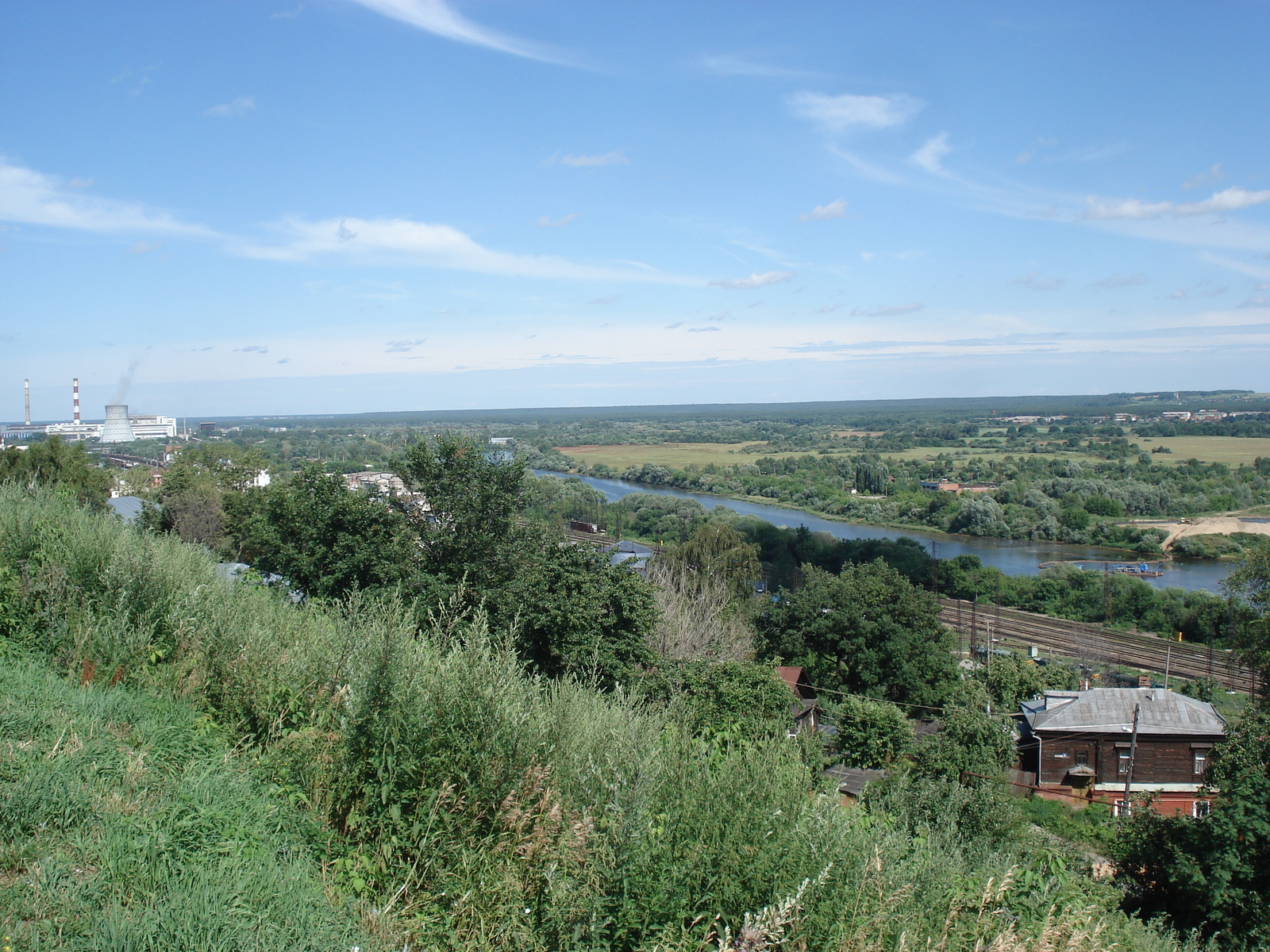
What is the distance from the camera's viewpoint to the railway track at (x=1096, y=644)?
Result: 2286cm

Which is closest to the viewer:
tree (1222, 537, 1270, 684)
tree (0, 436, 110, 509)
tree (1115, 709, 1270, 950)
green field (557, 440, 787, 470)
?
Result: tree (1115, 709, 1270, 950)

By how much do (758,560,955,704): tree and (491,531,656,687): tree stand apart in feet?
34.9

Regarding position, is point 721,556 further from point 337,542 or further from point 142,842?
point 142,842

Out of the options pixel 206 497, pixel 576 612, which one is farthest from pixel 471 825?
pixel 206 497

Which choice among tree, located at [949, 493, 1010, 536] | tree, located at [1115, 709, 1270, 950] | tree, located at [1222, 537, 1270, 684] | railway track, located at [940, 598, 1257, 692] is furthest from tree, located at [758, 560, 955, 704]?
tree, located at [949, 493, 1010, 536]

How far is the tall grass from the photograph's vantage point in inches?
97.6

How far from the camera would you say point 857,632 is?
20.0 metres

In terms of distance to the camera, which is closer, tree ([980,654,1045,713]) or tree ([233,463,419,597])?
tree ([233,463,419,597])

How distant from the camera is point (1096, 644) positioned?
81.2 ft

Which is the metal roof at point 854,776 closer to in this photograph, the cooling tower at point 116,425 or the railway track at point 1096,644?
the railway track at point 1096,644

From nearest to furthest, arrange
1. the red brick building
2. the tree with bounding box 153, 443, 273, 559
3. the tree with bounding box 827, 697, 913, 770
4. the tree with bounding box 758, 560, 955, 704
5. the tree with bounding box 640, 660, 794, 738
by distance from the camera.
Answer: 1. the tree with bounding box 640, 660, 794, 738
2. the tree with bounding box 827, 697, 913, 770
3. the red brick building
4. the tree with bounding box 153, 443, 273, 559
5. the tree with bounding box 758, 560, 955, 704

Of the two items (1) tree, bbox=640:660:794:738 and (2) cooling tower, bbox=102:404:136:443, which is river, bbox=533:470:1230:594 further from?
(2) cooling tower, bbox=102:404:136:443

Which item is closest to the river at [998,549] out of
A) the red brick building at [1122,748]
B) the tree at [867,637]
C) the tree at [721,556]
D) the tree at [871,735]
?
the tree at [721,556]

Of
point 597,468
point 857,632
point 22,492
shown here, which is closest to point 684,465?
point 597,468
